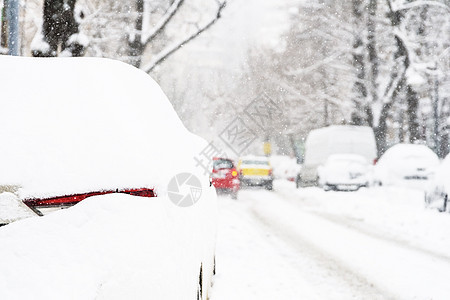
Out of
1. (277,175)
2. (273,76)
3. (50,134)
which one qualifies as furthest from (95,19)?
(273,76)

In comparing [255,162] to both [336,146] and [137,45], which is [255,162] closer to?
[336,146]

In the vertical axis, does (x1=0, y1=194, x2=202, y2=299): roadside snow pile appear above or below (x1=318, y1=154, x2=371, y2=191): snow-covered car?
above

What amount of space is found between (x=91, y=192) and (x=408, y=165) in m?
16.8

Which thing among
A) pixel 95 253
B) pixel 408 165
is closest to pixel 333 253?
pixel 95 253

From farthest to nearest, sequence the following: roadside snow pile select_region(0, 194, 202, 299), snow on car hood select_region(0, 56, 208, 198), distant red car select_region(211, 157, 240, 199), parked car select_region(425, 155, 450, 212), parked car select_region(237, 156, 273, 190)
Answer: parked car select_region(237, 156, 273, 190), distant red car select_region(211, 157, 240, 199), parked car select_region(425, 155, 450, 212), snow on car hood select_region(0, 56, 208, 198), roadside snow pile select_region(0, 194, 202, 299)

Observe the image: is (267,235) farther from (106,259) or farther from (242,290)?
(106,259)

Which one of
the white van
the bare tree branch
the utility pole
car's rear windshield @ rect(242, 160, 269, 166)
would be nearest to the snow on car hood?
the utility pole

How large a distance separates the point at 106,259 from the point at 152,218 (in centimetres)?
28

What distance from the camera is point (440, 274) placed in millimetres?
5996

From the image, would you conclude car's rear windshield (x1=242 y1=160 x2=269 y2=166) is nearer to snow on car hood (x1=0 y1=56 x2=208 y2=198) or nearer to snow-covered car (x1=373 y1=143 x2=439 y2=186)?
snow-covered car (x1=373 y1=143 x2=439 y2=186)

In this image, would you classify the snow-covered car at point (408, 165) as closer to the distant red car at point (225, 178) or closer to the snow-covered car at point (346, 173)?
the snow-covered car at point (346, 173)

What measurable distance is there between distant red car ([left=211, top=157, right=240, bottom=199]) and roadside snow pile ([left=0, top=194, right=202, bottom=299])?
48.0 ft

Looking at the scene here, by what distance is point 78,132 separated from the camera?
7.76 feet

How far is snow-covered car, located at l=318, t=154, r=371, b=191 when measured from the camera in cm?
1842
